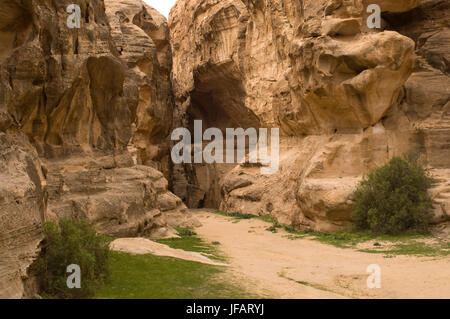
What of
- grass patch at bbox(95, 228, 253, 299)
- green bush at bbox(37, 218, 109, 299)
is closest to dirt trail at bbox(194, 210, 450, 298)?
grass patch at bbox(95, 228, 253, 299)

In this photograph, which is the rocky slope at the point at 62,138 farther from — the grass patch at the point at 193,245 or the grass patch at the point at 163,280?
the grass patch at the point at 163,280

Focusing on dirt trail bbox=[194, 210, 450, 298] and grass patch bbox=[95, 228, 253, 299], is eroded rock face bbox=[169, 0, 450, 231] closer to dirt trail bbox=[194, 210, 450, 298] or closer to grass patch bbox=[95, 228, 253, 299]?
dirt trail bbox=[194, 210, 450, 298]

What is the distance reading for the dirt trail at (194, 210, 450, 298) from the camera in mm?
7996

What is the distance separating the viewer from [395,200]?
50.2ft

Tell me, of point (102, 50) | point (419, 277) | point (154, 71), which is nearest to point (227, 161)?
point (154, 71)

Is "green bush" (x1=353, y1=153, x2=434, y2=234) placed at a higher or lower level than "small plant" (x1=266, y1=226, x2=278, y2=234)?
higher

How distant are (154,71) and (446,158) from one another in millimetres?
20549

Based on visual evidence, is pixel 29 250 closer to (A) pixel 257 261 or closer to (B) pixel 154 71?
(A) pixel 257 261

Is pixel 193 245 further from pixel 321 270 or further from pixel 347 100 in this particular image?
pixel 347 100

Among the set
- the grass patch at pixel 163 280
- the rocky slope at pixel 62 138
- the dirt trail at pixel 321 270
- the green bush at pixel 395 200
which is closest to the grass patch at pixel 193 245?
the dirt trail at pixel 321 270

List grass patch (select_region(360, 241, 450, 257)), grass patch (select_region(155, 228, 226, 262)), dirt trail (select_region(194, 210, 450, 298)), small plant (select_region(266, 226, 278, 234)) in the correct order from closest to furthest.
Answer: dirt trail (select_region(194, 210, 450, 298)) → grass patch (select_region(360, 241, 450, 257)) → grass patch (select_region(155, 228, 226, 262)) → small plant (select_region(266, 226, 278, 234))

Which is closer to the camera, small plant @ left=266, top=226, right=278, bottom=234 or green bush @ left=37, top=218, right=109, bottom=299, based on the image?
green bush @ left=37, top=218, right=109, bottom=299

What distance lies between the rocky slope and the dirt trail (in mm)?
3414
